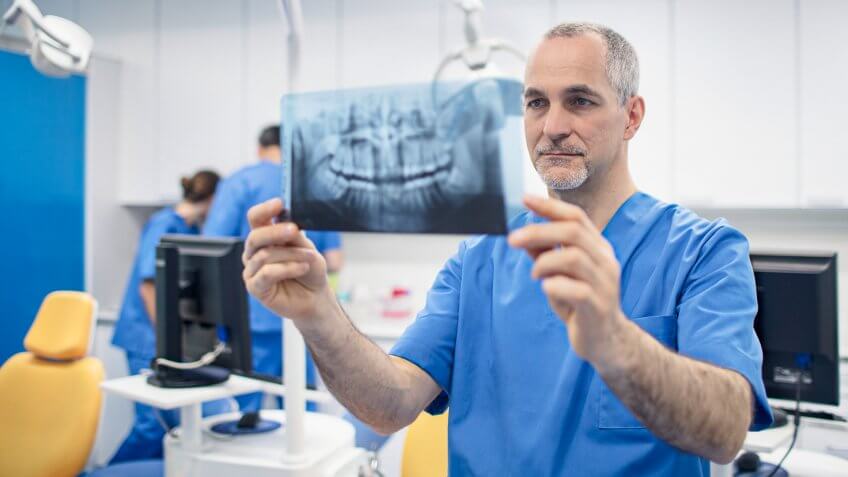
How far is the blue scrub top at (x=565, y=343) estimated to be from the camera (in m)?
0.90

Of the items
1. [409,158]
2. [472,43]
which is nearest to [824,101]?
[472,43]

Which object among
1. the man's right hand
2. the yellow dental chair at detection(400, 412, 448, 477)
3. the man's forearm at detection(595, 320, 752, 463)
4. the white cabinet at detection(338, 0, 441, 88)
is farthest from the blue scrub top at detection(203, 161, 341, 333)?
the man's forearm at detection(595, 320, 752, 463)

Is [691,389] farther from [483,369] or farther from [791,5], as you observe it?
[791,5]

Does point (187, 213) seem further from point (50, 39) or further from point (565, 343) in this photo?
point (565, 343)

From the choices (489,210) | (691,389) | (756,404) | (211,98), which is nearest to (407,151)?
(489,210)

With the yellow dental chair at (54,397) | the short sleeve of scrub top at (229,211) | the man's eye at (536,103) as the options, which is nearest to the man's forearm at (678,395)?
the man's eye at (536,103)

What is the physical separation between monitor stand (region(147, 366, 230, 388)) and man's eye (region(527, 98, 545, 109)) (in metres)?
1.10

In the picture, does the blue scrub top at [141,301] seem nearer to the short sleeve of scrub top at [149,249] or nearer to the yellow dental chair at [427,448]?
the short sleeve of scrub top at [149,249]

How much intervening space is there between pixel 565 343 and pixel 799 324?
0.73 metres

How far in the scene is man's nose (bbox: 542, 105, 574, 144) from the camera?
94 cm

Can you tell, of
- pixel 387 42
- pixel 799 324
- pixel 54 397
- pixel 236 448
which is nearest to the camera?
pixel 799 324

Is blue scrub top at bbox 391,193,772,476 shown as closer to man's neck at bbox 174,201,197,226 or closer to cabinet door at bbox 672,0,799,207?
cabinet door at bbox 672,0,799,207

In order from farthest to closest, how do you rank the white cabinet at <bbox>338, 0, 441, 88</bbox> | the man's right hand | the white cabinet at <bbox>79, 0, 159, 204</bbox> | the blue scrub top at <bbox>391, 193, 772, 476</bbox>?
the white cabinet at <bbox>79, 0, 159, 204</bbox> < the white cabinet at <bbox>338, 0, 441, 88</bbox> < the blue scrub top at <bbox>391, 193, 772, 476</bbox> < the man's right hand

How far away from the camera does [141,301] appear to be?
2.76 meters
